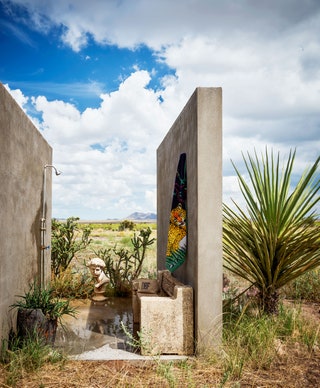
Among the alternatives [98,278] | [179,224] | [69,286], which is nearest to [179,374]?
[179,224]

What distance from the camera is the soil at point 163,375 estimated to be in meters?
3.24

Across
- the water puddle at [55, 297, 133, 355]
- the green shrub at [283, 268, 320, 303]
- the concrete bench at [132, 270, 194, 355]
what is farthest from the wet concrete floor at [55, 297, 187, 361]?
the green shrub at [283, 268, 320, 303]

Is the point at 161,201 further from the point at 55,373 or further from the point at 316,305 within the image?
the point at 55,373

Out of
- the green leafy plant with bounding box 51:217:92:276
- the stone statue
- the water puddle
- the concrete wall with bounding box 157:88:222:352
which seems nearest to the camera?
the concrete wall with bounding box 157:88:222:352

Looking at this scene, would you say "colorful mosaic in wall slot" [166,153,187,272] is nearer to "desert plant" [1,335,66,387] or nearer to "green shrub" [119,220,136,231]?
"desert plant" [1,335,66,387]

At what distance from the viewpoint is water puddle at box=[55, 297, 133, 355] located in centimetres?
422

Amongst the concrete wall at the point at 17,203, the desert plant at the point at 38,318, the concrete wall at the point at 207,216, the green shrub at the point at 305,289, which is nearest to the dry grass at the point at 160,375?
the concrete wall at the point at 207,216

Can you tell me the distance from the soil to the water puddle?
17.5 inches

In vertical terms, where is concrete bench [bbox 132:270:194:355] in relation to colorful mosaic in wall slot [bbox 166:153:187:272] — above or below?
below

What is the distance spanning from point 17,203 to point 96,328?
1.83 meters

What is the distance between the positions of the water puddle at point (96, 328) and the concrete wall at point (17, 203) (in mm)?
696

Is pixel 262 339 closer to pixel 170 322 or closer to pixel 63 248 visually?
pixel 170 322

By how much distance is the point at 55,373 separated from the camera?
343 centimetres

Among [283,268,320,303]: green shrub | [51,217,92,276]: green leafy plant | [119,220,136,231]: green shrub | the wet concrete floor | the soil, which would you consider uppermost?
[119,220,136,231]: green shrub
